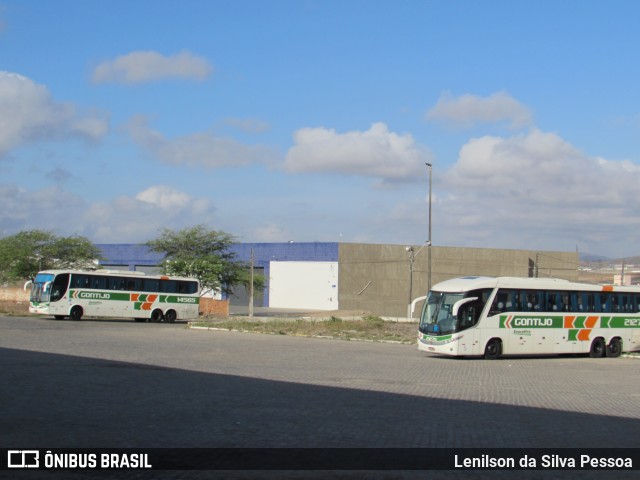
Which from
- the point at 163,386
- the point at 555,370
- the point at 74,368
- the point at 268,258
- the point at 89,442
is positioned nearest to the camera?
the point at 89,442

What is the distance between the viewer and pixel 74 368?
814 inches

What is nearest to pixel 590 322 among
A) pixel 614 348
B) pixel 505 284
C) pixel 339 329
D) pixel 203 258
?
pixel 614 348

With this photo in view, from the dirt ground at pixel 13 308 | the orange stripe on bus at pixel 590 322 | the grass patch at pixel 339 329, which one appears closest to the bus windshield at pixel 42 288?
the dirt ground at pixel 13 308

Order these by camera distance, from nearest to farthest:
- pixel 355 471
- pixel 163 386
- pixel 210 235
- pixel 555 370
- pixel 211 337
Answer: pixel 355 471 → pixel 163 386 → pixel 555 370 → pixel 211 337 → pixel 210 235

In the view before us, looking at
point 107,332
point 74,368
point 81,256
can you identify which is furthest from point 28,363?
point 81,256

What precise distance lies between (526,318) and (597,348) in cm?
469

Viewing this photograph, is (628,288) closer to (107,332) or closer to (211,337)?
(211,337)

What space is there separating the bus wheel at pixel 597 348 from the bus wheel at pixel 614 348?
32 cm

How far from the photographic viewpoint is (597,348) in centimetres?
3319

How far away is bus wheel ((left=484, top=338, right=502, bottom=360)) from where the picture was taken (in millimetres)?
29609

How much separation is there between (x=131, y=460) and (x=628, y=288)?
29.3 m

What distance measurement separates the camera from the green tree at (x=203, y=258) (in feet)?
225

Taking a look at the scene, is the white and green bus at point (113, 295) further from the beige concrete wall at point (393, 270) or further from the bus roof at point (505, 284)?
the beige concrete wall at point (393, 270)

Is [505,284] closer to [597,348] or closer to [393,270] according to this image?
[597,348]
